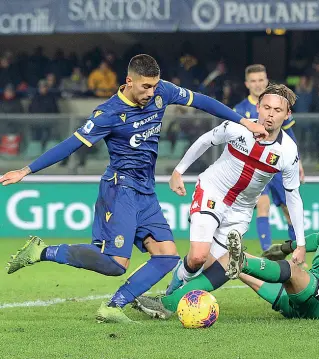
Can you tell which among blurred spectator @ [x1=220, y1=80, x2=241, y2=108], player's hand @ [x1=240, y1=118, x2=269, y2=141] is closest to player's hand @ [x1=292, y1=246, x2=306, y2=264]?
player's hand @ [x1=240, y1=118, x2=269, y2=141]

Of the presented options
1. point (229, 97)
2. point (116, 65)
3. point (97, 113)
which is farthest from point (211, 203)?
point (116, 65)

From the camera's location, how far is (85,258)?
24.5ft

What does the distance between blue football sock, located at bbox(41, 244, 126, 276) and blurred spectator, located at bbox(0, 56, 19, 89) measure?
432 inches

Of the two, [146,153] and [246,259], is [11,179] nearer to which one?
[146,153]

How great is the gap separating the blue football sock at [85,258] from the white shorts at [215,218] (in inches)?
30.1

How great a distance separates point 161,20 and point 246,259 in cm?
952

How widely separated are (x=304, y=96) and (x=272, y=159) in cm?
925

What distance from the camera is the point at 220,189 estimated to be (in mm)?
8156

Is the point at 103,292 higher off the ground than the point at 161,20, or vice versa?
the point at 161,20

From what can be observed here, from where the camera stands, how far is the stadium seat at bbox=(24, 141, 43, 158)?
1469 cm

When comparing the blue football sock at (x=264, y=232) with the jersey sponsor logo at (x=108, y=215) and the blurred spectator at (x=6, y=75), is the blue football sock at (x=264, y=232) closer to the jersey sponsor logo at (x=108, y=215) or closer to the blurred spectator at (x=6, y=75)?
the jersey sponsor logo at (x=108, y=215)

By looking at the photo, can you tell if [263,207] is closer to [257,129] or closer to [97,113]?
[257,129]

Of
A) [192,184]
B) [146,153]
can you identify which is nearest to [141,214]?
[146,153]

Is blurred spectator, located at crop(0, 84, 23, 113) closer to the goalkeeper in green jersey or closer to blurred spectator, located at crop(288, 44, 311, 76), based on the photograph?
blurred spectator, located at crop(288, 44, 311, 76)
